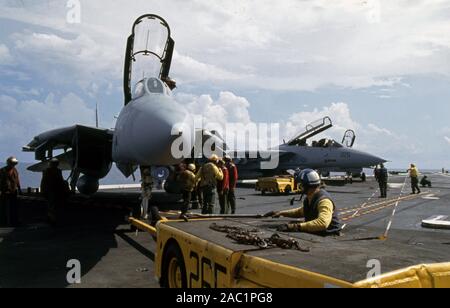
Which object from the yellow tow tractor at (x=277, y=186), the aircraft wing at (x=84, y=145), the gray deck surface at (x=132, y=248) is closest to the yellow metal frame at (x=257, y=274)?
the gray deck surface at (x=132, y=248)

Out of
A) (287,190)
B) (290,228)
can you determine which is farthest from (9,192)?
(287,190)

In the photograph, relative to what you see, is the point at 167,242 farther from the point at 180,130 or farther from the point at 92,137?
the point at 92,137

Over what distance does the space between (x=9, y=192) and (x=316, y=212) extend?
9.22 metres

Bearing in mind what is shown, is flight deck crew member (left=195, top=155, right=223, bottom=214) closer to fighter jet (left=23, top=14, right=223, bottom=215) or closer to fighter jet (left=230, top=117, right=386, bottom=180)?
fighter jet (left=23, top=14, right=223, bottom=215)

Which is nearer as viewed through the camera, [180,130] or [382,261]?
[382,261]

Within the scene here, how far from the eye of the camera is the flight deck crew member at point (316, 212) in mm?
4316

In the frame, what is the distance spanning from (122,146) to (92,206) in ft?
26.3

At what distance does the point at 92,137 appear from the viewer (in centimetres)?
1374

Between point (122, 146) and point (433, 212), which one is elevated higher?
point (122, 146)

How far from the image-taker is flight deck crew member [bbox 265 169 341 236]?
14.2 ft

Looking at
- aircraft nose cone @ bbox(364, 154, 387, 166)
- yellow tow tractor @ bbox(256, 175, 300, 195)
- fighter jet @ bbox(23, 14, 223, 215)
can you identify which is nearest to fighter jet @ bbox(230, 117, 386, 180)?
aircraft nose cone @ bbox(364, 154, 387, 166)

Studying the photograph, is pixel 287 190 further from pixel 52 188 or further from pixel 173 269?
pixel 173 269

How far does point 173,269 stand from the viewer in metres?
4.71
